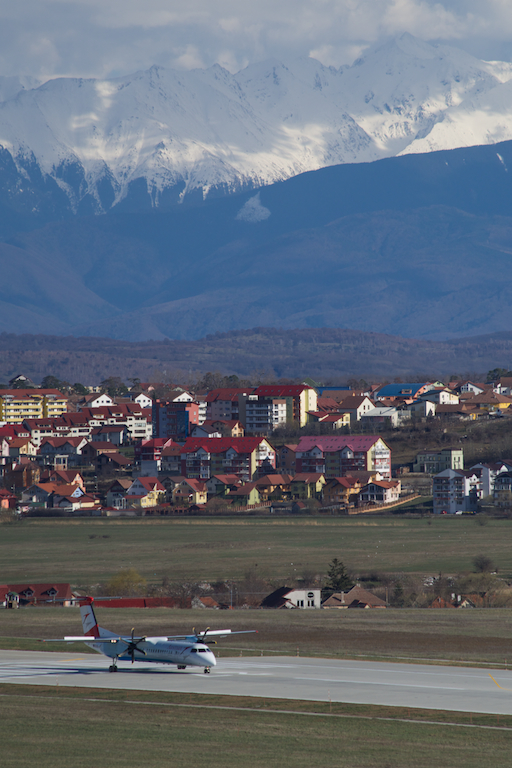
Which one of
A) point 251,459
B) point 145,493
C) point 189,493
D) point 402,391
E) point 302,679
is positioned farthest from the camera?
point 402,391

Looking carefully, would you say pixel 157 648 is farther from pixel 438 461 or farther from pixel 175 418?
pixel 175 418

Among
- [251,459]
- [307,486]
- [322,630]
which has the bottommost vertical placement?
[322,630]

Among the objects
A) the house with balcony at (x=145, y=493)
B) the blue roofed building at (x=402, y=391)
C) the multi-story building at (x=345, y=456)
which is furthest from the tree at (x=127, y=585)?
the blue roofed building at (x=402, y=391)

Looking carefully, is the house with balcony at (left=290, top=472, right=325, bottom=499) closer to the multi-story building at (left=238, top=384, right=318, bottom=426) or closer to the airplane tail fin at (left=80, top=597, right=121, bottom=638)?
the multi-story building at (left=238, top=384, right=318, bottom=426)

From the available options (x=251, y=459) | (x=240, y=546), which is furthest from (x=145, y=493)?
(x=240, y=546)

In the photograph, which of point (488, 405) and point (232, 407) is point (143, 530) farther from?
point (488, 405)

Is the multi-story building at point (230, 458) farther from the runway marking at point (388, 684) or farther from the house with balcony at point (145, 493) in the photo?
the runway marking at point (388, 684)

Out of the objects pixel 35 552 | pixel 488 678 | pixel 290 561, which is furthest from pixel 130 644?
pixel 35 552
